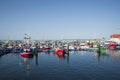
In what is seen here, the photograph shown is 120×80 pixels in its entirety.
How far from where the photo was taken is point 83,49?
9038 centimetres

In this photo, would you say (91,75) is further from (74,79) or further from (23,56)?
(23,56)

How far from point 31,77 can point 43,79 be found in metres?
3.18

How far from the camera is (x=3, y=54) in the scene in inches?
2977

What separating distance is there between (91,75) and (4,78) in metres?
18.7

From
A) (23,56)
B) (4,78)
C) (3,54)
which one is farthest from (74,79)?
(3,54)

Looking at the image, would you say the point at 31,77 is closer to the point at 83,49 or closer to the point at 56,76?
the point at 56,76

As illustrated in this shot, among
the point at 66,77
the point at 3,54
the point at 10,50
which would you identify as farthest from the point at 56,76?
the point at 10,50

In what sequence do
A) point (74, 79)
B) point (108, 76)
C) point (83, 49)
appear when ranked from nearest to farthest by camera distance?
point (74, 79), point (108, 76), point (83, 49)

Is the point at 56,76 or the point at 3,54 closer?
the point at 56,76

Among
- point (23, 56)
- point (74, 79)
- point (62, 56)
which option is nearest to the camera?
point (74, 79)

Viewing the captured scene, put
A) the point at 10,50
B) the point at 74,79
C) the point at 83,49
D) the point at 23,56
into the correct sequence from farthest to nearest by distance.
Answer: the point at 83,49, the point at 10,50, the point at 23,56, the point at 74,79

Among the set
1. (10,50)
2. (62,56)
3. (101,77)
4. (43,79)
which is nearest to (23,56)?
(62,56)

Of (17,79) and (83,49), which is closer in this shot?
(17,79)

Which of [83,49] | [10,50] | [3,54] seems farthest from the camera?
[83,49]
